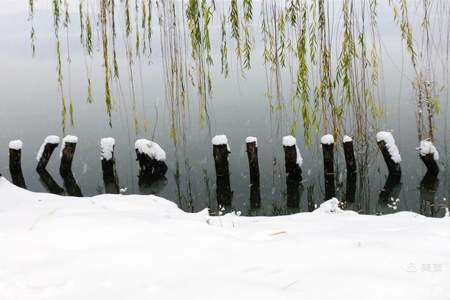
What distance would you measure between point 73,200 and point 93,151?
6440 mm

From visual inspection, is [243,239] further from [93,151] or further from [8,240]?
[93,151]

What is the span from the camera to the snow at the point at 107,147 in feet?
25.4

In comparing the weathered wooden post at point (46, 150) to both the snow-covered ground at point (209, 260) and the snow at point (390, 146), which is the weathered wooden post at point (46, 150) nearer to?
the snow at point (390, 146)

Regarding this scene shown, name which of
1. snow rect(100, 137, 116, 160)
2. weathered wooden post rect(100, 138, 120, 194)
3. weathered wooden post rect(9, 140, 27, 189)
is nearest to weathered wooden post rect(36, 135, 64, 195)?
weathered wooden post rect(9, 140, 27, 189)

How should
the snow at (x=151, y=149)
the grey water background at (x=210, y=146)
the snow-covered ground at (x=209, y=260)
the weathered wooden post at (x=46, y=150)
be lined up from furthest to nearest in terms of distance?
1. the weathered wooden post at (x=46, y=150)
2. the snow at (x=151, y=149)
3. the grey water background at (x=210, y=146)
4. the snow-covered ground at (x=209, y=260)

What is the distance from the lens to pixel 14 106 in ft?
46.5

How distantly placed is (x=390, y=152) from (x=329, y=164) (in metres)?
1.04

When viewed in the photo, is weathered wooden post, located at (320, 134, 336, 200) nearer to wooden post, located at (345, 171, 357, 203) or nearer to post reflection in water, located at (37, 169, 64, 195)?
wooden post, located at (345, 171, 357, 203)

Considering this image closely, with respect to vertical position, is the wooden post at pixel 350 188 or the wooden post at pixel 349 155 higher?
the wooden post at pixel 349 155

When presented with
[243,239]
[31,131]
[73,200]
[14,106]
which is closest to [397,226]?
[243,239]

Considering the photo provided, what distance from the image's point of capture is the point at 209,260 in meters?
1.82

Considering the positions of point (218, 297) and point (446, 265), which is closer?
point (218, 297)

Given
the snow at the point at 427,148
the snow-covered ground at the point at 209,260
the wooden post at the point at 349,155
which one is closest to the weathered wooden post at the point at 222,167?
the wooden post at the point at 349,155

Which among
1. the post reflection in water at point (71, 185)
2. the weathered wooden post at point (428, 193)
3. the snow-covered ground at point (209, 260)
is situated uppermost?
the snow-covered ground at point (209, 260)
